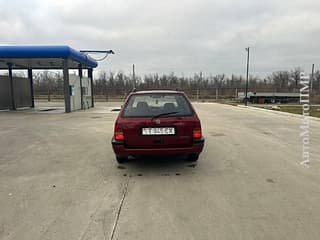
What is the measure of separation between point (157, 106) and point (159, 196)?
1.91 meters

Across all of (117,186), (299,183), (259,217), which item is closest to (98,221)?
(117,186)

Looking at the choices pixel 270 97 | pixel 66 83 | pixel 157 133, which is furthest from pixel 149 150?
pixel 270 97

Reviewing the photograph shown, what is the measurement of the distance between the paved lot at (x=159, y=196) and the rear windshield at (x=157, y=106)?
1.09 metres

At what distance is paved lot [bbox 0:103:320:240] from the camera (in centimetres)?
278

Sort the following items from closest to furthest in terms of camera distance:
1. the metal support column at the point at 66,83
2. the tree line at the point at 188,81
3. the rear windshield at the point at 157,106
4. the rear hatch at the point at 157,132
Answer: the rear hatch at the point at 157,132, the rear windshield at the point at 157,106, the metal support column at the point at 66,83, the tree line at the point at 188,81

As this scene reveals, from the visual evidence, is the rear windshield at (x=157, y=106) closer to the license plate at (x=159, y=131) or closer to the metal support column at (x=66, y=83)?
the license plate at (x=159, y=131)

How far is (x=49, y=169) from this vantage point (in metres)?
4.99

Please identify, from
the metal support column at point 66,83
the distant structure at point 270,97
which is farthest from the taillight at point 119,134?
the distant structure at point 270,97

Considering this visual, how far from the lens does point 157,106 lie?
497cm

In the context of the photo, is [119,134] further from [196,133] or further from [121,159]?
[196,133]

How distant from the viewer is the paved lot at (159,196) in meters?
2.78

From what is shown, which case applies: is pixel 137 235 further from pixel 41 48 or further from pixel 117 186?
pixel 41 48

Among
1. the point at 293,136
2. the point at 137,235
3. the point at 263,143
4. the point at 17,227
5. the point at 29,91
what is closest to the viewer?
the point at 137,235

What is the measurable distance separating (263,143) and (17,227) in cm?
650
